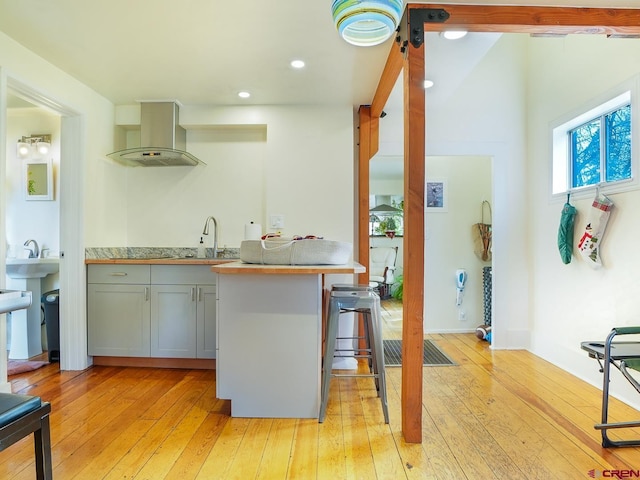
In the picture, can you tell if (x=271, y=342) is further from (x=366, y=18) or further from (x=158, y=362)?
(x=366, y=18)

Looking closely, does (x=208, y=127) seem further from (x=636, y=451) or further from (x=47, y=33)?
(x=636, y=451)

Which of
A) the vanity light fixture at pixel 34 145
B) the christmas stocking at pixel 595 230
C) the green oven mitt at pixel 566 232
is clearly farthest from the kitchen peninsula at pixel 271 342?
the vanity light fixture at pixel 34 145

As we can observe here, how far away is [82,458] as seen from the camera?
1701mm

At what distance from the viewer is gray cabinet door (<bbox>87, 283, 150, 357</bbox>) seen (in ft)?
9.71

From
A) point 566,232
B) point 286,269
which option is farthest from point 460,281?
point 286,269

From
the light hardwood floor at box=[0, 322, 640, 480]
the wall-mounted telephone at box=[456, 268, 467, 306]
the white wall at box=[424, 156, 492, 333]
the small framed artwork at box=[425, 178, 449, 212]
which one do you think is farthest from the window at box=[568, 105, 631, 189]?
the light hardwood floor at box=[0, 322, 640, 480]

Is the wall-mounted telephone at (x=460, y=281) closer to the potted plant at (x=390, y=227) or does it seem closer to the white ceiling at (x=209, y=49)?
the white ceiling at (x=209, y=49)

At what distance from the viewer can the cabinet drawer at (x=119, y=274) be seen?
2.96 metres

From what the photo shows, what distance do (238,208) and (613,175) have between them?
3.04 meters

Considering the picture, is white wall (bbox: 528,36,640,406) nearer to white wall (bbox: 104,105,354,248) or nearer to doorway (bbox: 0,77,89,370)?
white wall (bbox: 104,105,354,248)

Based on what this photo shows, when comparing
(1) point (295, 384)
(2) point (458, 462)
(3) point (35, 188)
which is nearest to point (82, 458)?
(1) point (295, 384)

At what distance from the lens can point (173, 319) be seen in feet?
9.66

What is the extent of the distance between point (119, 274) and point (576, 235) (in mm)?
3715

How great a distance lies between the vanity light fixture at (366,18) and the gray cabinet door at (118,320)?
250cm
